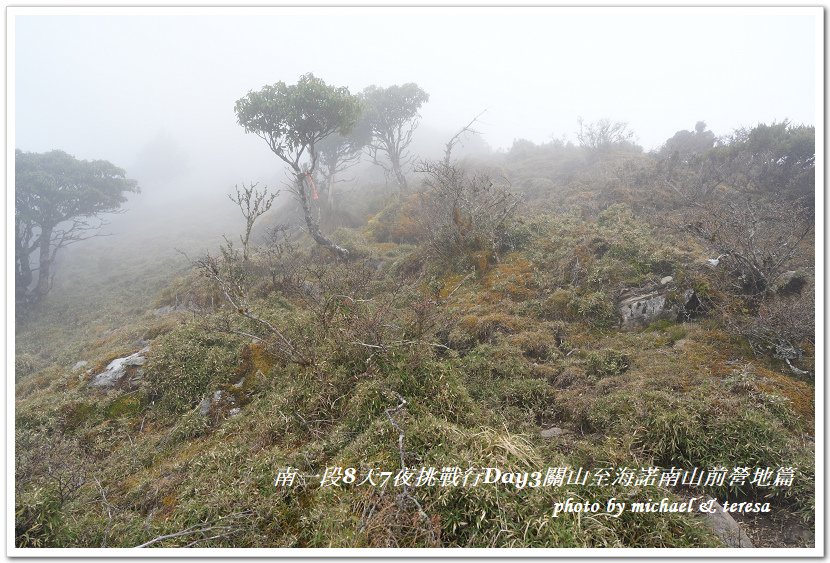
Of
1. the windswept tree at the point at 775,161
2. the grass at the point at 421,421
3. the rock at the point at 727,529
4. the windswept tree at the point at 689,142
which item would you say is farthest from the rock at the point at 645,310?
the windswept tree at the point at 689,142

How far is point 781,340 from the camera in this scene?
4.95 metres

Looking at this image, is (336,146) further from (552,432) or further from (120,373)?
(552,432)

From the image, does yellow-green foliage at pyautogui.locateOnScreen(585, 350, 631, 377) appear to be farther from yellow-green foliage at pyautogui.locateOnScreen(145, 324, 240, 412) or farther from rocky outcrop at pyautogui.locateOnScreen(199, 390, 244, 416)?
yellow-green foliage at pyautogui.locateOnScreen(145, 324, 240, 412)

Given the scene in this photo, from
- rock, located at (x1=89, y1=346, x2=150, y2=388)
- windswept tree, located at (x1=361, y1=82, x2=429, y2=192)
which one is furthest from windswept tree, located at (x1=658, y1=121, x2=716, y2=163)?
rock, located at (x1=89, y1=346, x2=150, y2=388)

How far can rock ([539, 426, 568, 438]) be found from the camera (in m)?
4.45

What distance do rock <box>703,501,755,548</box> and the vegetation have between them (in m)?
0.13

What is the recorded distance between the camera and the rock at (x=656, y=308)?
6.38 metres

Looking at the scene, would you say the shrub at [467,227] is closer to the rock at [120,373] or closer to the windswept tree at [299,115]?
the windswept tree at [299,115]

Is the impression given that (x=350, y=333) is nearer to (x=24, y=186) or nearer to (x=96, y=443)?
(x=96, y=443)

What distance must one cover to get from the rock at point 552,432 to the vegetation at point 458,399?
4cm

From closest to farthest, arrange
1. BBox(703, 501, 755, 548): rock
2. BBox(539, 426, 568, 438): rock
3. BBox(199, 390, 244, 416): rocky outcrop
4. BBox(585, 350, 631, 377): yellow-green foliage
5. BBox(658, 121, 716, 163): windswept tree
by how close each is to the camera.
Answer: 1. BBox(703, 501, 755, 548): rock
2. BBox(539, 426, 568, 438): rock
3. BBox(585, 350, 631, 377): yellow-green foliage
4. BBox(199, 390, 244, 416): rocky outcrop
5. BBox(658, 121, 716, 163): windswept tree

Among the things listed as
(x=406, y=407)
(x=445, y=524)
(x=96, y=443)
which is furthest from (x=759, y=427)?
(x=96, y=443)

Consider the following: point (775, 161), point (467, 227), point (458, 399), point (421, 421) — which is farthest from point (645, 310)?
point (775, 161)

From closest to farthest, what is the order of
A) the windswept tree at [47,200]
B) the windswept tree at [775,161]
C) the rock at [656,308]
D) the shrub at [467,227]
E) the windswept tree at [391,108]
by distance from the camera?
the rock at [656,308] → the shrub at [467,227] → the windswept tree at [775,161] → the windswept tree at [47,200] → the windswept tree at [391,108]
